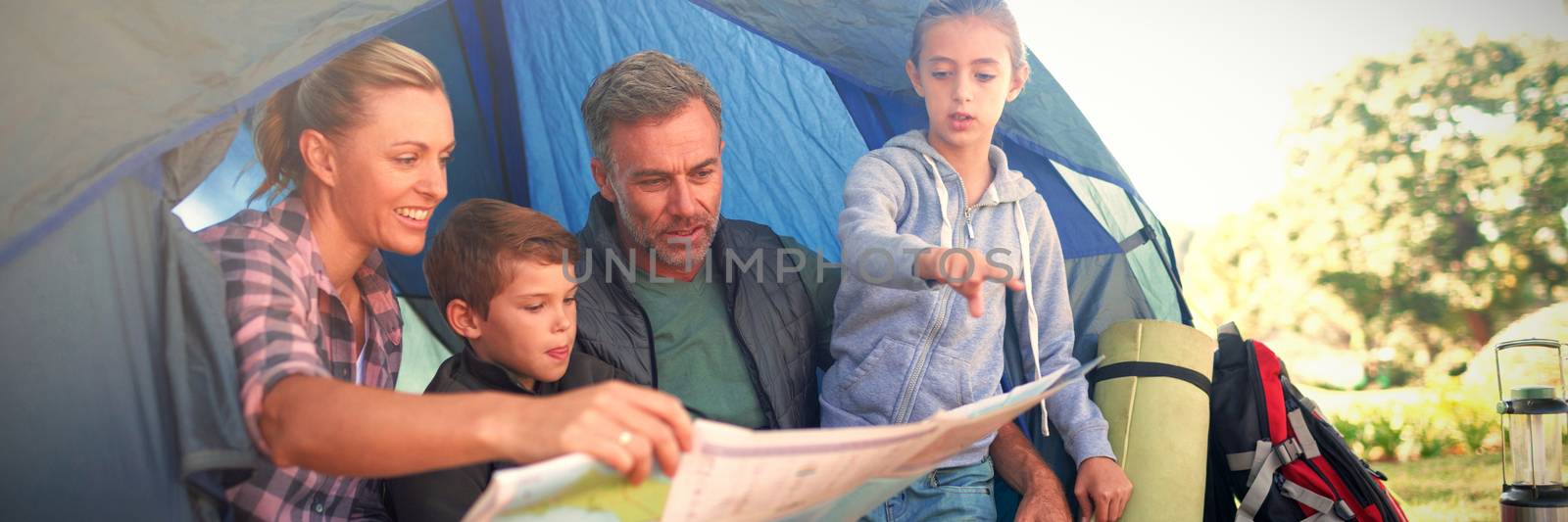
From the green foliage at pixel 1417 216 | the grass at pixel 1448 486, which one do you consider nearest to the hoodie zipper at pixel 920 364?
the grass at pixel 1448 486

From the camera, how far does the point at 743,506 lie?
1.00m

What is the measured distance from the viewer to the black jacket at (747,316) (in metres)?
1.98

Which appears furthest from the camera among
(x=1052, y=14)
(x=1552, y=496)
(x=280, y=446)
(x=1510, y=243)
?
(x=1052, y=14)

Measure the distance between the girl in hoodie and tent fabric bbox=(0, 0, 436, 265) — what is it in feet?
2.84

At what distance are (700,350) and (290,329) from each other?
2.78ft

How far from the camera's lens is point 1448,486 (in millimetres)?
5816

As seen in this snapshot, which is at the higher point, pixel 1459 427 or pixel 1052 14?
pixel 1052 14

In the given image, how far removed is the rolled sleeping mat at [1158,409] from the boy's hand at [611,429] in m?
1.26

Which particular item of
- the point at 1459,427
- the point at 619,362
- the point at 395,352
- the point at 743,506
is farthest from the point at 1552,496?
the point at 1459,427

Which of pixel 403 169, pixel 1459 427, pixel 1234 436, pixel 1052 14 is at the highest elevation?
pixel 1052 14

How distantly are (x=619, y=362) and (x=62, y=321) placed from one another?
87 centimetres

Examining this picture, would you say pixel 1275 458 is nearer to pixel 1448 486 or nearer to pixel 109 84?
pixel 109 84

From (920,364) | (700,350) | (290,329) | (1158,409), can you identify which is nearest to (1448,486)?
(1158,409)

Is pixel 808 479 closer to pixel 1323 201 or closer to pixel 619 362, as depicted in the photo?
pixel 619 362
